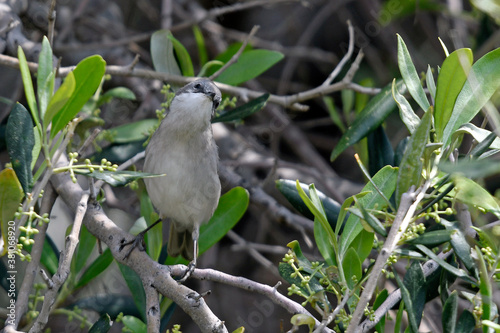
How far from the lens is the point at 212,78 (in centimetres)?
297

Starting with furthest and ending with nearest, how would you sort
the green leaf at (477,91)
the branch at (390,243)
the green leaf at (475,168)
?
the green leaf at (477,91)
the branch at (390,243)
the green leaf at (475,168)

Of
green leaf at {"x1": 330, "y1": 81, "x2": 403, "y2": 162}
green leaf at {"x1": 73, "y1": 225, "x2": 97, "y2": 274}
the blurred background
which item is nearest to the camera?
green leaf at {"x1": 330, "y1": 81, "x2": 403, "y2": 162}

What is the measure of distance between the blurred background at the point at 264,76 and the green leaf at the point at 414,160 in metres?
1.46

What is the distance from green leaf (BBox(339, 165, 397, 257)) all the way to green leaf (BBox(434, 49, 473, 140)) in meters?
0.25

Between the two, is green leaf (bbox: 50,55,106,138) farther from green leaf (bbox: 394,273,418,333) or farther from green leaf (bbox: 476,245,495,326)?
green leaf (bbox: 476,245,495,326)

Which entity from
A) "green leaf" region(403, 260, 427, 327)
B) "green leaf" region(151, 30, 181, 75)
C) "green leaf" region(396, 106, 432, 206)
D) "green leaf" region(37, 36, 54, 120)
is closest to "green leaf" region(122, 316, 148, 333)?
"green leaf" region(37, 36, 54, 120)

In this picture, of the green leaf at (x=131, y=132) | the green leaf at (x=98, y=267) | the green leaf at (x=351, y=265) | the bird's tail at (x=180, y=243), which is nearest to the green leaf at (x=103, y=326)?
the green leaf at (x=98, y=267)

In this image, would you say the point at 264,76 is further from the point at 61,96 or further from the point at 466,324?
the point at 466,324

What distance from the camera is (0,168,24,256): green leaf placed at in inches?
67.1

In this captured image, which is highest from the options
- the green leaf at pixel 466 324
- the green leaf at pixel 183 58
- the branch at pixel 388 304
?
the green leaf at pixel 183 58

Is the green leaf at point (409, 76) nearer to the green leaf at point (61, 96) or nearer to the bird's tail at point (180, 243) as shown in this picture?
the green leaf at point (61, 96)

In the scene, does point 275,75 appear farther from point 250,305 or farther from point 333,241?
point 333,241

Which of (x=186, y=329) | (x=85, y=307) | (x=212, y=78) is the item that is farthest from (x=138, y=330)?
(x=186, y=329)

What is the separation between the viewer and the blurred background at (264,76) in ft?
12.4
